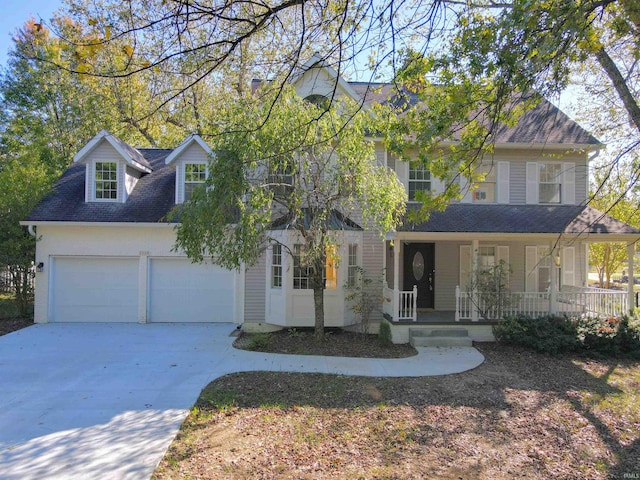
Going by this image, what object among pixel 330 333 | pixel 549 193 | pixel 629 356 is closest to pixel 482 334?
pixel 629 356

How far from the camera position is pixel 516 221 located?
11.2 m

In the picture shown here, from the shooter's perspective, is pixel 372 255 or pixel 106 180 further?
pixel 106 180

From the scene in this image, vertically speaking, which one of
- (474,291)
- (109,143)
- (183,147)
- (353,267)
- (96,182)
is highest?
(109,143)

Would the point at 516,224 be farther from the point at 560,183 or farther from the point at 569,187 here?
the point at 569,187

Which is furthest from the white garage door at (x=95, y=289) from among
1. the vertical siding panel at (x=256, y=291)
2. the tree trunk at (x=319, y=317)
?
the tree trunk at (x=319, y=317)

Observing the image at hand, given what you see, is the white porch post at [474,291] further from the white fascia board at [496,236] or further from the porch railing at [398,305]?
the porch railing at [398,305]

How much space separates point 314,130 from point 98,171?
8.20 meters

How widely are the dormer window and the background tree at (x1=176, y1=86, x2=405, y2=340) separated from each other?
5848mm

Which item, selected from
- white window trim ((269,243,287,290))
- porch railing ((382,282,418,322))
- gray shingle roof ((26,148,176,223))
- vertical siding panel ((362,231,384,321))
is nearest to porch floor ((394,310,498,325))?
porch railing ((382,282,418,322))

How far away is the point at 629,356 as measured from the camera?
30.2ft

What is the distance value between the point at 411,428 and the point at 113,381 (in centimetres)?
505

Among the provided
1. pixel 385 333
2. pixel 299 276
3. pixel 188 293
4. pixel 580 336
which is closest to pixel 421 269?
pixel 385 333

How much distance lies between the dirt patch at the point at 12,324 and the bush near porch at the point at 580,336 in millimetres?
13046

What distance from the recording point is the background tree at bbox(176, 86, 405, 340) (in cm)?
745
